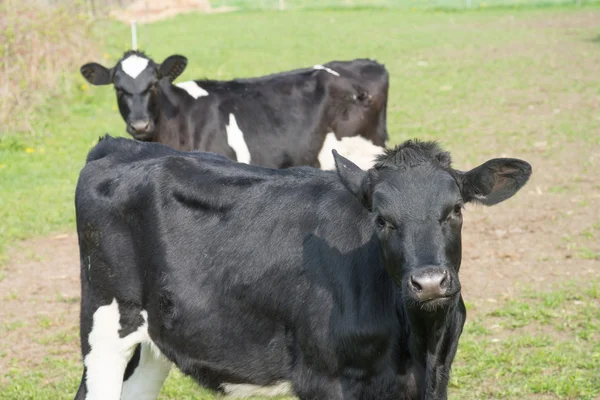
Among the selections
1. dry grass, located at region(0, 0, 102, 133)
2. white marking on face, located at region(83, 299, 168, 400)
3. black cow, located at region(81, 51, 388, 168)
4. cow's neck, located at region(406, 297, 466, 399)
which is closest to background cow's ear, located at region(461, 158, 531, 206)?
cow's neck, located at region(406, 297, 466, 399)

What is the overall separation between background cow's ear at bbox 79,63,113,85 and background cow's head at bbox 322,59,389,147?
2.48 metres

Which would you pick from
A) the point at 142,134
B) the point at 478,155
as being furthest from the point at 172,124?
the point at 478,155

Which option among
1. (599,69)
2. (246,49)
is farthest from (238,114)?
(246,49)

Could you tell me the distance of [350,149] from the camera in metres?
10.5

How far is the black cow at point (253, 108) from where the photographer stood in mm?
9523

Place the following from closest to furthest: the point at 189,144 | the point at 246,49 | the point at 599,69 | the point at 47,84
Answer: the point at 189,144 → the point at 47,84 → the point at 599,69 → the point at 246,49

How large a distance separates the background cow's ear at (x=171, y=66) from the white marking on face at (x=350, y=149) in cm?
186

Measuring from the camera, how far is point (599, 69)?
18.3 metres

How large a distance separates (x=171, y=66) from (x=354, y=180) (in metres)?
6.00

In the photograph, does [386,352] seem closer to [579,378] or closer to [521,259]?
[579,378]

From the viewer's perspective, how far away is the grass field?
639 cm

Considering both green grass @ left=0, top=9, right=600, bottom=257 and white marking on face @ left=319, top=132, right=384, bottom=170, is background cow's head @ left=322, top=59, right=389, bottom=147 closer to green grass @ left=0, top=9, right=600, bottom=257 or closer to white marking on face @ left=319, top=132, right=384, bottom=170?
white marking on face @ left=319, top=132, right=384, bottom=170

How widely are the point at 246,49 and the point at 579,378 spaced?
753 inches

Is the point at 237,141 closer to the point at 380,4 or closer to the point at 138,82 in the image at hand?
the point at 138,82
